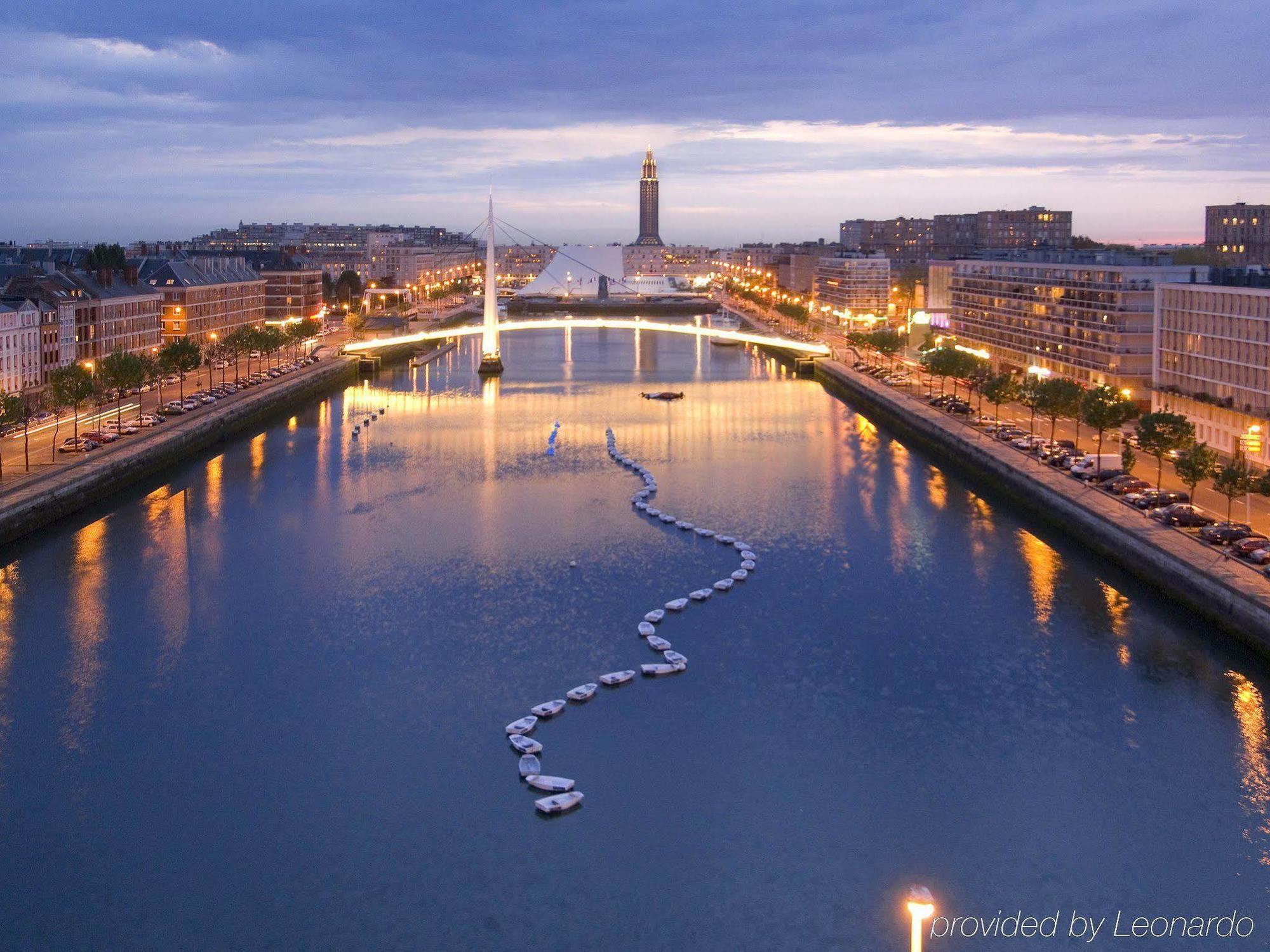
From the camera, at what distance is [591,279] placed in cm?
6356

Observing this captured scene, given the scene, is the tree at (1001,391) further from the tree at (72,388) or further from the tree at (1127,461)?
the tree at (72,388)

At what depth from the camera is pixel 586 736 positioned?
6.89 m

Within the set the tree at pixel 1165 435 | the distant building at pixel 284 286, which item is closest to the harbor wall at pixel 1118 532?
the tree at pixel 1165 435

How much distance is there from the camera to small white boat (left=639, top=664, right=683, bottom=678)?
25.6ft

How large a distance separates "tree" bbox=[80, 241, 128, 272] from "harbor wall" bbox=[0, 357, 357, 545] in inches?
139

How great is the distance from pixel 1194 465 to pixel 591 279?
178 feet

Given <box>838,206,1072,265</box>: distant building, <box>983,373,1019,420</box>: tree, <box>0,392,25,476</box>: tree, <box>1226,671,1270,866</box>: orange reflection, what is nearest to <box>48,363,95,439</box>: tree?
<box>0,392,25,476</box>: tree

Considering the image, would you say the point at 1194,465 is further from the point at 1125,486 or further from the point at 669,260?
the point at 669,260

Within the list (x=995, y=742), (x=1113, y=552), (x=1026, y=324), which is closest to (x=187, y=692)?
(x=995, y=742)

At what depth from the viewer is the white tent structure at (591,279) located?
5572 centimetres

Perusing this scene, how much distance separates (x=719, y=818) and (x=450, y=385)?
1881 centimetres

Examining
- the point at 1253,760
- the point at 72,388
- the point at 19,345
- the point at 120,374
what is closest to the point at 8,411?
the point at 72,388

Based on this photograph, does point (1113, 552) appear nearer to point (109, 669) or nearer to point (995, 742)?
point (995, 742)

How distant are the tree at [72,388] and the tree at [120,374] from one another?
89 centimetres
